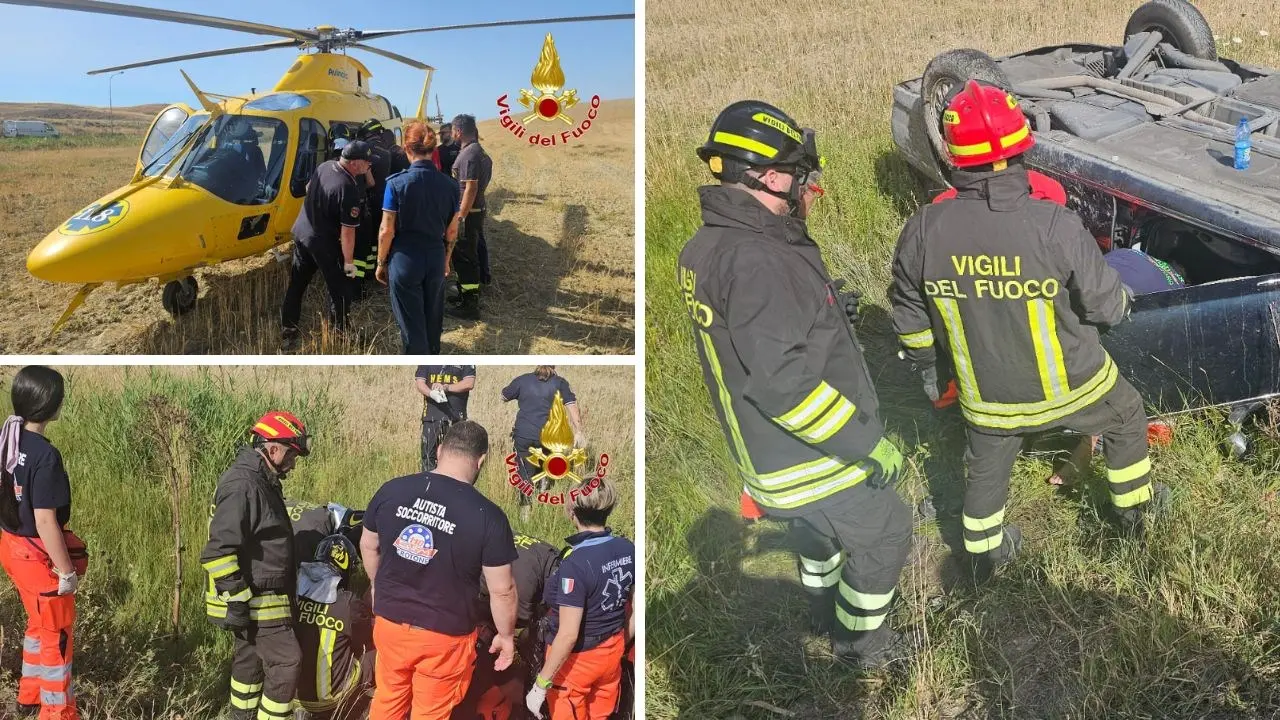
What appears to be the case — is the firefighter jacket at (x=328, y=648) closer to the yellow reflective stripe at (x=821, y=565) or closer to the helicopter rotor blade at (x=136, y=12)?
the yellow reflective stripe at (x=821, y=565)

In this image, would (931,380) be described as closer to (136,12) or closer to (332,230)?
(332,230)

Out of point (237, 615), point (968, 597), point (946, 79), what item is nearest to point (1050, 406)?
point (968, 597)

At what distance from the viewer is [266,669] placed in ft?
12.1

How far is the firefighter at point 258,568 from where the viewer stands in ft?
11.4

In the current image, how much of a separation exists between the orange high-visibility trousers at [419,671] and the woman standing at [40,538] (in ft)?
4.65

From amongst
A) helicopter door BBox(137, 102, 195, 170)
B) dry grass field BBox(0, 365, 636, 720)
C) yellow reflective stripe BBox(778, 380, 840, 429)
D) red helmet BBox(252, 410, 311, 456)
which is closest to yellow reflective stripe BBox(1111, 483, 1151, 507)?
yellow reflective stripe BBox(778, 380, 840, 429)

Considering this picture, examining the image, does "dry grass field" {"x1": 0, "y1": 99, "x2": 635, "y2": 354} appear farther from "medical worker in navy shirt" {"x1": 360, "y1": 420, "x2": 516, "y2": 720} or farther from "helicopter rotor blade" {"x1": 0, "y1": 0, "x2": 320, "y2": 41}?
"medical worker in navy shirt" {"x1": 360, "y1": 420, "x2": 516, "y2": 720}

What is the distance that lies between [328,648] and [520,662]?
81 centimetres

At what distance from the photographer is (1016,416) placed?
10.2 ft

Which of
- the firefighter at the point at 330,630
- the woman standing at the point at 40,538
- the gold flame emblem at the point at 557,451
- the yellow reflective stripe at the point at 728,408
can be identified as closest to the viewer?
the yellow reflective stripe at the point at 728,408

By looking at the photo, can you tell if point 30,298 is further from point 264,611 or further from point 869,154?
point 869,154

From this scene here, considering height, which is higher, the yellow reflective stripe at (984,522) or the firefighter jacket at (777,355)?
the firefighter jacket at (777,355)

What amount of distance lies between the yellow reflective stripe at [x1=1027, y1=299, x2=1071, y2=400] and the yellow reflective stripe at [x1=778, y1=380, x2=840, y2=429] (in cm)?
82

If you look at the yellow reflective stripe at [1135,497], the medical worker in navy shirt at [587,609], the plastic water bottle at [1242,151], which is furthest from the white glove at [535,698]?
the plastic water bottle at [1242,151]
